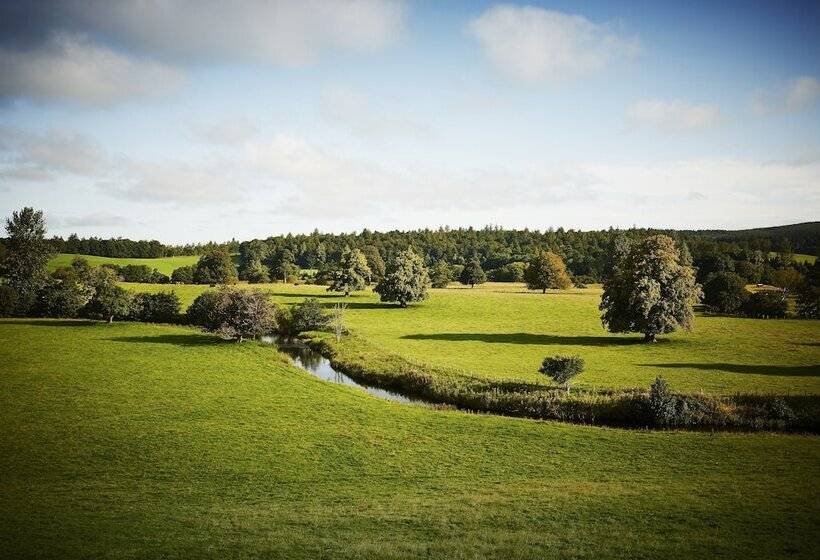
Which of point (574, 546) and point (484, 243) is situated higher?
point (484, 243)

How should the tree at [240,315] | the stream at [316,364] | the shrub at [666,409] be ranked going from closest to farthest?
the shrub at [666,409], the stream at [316,364], the tree at [240,315]

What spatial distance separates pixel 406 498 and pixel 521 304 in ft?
240

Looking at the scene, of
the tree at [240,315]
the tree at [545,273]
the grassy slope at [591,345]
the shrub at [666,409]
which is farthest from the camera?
the tree at [545,273]

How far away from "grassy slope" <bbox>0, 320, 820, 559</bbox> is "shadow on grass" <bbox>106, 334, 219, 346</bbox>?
20530 mm

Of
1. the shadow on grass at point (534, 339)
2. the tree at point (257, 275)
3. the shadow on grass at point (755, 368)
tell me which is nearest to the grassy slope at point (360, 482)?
the shadow on grass at point (755, 368)

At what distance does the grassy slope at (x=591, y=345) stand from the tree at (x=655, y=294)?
7.63ft

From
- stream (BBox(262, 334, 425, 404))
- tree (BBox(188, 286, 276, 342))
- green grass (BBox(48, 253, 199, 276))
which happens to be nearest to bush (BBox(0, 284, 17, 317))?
tree (BBox(188, 286, 276, 342))

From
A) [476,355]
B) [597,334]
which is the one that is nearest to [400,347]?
[476,355]

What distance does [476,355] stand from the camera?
51.8 meters

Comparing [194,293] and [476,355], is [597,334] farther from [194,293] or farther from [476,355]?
[194,293]

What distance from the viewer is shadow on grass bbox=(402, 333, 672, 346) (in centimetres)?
5754

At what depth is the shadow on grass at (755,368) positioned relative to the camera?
41656 mm

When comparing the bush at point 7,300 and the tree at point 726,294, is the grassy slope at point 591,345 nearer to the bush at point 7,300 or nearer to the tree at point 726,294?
the tree at point 726,294

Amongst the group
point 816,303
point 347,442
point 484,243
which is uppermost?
point 484,243
